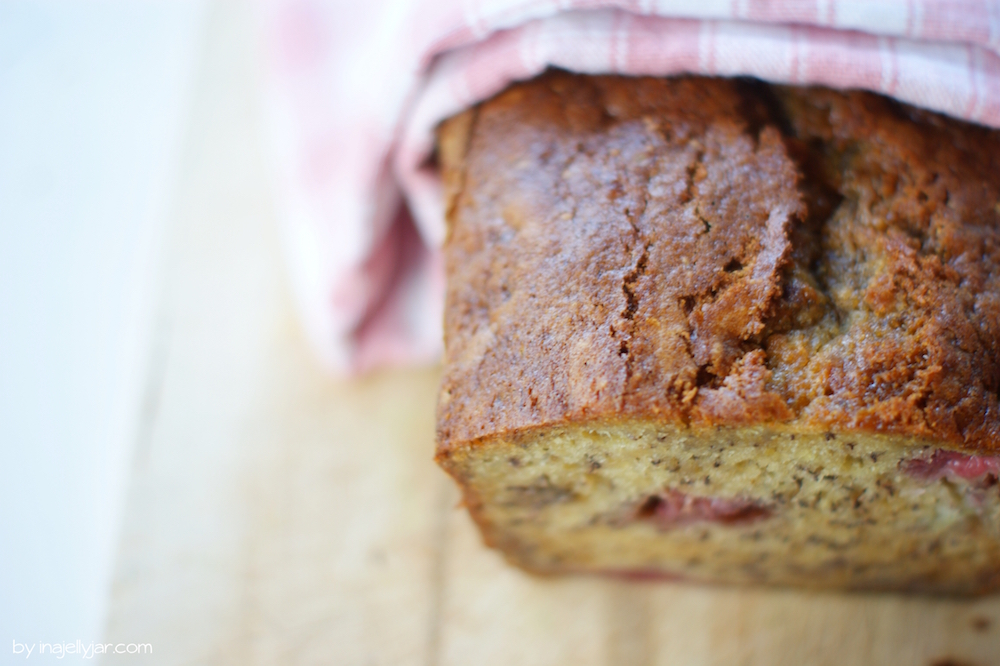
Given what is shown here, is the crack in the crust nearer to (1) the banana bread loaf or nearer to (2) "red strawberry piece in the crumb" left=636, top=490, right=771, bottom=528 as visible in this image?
(1) the banana bread loaf

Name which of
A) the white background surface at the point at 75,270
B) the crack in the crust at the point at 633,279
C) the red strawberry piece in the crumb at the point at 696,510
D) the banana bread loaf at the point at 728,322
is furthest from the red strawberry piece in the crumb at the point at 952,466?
the white background surface at the point at 75,270

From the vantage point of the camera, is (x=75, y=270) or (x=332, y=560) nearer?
(x=332, y=560)

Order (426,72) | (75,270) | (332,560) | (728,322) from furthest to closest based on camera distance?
1. (75,270)
2. (332,560)
3. (426,72)
4. (728,322)

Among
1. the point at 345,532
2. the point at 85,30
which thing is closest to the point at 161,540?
the point at 345,532

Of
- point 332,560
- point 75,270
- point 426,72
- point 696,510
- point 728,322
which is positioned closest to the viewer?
point 728,322

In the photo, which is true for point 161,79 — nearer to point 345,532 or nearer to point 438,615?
point 345,532

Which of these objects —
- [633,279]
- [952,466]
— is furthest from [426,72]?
[952,466]

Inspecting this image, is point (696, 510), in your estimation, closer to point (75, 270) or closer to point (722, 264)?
point (722, 264)
